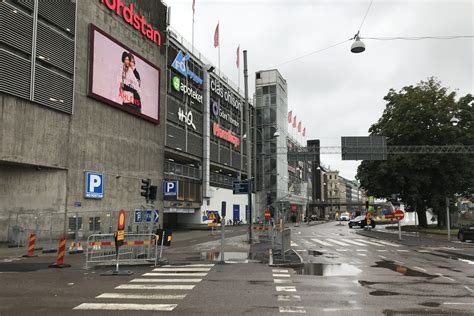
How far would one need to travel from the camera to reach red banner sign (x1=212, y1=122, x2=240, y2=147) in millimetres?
56328

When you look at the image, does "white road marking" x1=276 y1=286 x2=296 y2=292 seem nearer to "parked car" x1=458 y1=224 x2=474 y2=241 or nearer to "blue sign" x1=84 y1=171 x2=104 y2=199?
"blue sign" x1=84 y1=171 x2=104 y2=199

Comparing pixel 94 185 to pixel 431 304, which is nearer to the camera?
pixel 431 304

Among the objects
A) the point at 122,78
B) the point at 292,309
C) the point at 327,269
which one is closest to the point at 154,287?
the point at 292,309

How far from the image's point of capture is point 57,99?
27.5 m

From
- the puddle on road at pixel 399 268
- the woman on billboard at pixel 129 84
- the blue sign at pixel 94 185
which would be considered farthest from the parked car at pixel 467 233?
the woman on billboard at pixel 129 84

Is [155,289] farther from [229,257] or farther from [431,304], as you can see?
[229,257]

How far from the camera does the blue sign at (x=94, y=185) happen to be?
3003cm

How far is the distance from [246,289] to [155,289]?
2.25 metres

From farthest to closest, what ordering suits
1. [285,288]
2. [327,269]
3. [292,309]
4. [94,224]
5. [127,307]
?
[94,224], [327,269], [285,288], [127,307], [292,309]

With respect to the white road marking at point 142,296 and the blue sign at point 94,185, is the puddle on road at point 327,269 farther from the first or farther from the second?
the blue sign at point 94,185

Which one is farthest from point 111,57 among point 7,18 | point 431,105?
point 431,105

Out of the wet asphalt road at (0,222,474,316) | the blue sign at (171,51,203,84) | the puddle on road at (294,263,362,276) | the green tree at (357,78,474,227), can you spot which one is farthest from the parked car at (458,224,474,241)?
the blue sign at (171,51,203,84)

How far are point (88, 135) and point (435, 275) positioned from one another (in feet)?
82.1

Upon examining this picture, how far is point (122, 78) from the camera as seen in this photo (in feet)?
115
